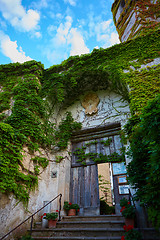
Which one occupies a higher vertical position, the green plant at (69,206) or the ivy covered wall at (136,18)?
the ivy covered wall at (136,18)

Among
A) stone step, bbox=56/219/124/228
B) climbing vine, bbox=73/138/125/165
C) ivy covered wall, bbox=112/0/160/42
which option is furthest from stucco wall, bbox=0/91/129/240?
ivy covered wall, bbox=112/0/160/42

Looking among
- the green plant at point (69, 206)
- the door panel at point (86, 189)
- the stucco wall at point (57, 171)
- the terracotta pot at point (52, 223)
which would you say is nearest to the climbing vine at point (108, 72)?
the stucco wall at point (57, 171)

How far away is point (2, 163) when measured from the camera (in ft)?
12.7

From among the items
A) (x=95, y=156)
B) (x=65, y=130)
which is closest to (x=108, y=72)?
(x=65, y=130)

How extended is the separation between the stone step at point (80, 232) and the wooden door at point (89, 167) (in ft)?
5.34

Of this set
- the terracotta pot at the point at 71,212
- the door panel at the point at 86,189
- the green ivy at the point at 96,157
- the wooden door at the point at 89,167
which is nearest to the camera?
the terracotta pot at the point at 71,212

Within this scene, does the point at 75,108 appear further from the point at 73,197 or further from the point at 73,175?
the point at 73,197

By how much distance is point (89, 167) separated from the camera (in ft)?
19.1

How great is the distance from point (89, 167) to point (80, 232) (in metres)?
2.48

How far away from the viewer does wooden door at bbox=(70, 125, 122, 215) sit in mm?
5279

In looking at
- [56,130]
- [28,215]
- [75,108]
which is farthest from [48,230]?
[75,108]

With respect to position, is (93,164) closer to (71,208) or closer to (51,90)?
(71,208)

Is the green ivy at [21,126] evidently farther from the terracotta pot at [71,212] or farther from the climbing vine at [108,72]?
the terracotta pot at [71,212]

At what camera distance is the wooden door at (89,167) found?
5.28m
